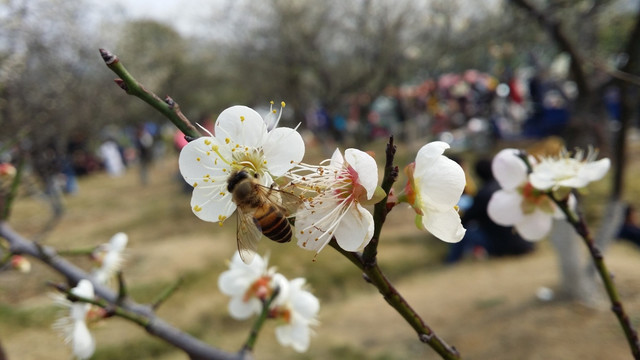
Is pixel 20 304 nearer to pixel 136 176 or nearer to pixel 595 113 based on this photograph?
pixel 595 113

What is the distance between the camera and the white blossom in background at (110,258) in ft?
4.75

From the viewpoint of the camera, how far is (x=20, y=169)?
128 cm

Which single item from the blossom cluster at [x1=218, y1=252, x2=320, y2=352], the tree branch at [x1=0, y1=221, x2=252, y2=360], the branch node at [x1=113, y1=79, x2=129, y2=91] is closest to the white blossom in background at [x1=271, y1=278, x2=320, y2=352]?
the blossom cluster at [x1=218, y1=252, x2=320, y2=352]

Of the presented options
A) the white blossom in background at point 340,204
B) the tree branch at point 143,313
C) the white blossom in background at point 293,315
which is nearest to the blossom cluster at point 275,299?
the white blossom in background at point 293,315

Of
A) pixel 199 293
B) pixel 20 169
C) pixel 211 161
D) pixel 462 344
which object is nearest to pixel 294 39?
pixel 199 293

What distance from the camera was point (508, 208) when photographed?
3.19ft

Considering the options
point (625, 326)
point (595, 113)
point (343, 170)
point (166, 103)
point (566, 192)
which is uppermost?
point (166, 103)

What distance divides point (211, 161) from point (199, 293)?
4267mm

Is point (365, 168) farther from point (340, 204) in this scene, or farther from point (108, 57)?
point (108, 57)

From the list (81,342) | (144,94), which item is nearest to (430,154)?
(144,94)

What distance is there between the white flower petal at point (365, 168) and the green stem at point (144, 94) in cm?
20

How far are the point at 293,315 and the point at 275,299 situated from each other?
72 millimetres

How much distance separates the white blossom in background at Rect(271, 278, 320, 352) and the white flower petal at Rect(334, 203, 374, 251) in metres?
0.57

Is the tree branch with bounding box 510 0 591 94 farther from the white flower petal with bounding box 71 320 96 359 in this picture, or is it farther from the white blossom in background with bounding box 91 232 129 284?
the white flower petal with bounding box 71 320 96 359
